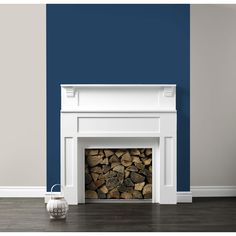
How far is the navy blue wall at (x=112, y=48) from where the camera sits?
5160 mm

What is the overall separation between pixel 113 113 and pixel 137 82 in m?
0.46

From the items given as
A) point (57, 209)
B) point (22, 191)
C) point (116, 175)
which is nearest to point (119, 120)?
point (116, 175)

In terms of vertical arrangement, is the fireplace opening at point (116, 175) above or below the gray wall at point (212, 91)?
below

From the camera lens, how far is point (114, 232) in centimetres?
376

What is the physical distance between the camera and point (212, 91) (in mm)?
5750

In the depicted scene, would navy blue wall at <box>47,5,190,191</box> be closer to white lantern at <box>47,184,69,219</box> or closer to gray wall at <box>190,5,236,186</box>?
gray wall at <box>190,5,236,186</box>

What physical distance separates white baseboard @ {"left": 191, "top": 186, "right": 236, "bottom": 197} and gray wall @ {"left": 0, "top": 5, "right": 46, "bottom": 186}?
1.97m

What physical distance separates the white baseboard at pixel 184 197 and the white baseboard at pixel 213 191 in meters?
0.52

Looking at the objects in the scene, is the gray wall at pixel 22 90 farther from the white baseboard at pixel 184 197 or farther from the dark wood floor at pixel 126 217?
the white baseboard at pixel 184 197

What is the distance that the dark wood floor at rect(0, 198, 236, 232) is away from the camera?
3.91 metres

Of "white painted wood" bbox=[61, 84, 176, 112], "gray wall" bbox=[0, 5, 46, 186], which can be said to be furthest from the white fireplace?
"gray wall" bbox=[0, 5, 46, 186]

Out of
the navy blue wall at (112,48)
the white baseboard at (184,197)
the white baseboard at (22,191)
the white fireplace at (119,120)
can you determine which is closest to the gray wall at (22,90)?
the white baseboard at (22,191)

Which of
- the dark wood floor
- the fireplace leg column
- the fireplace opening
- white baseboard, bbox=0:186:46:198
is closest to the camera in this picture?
the dark wood floor

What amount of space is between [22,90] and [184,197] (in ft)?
7.93
